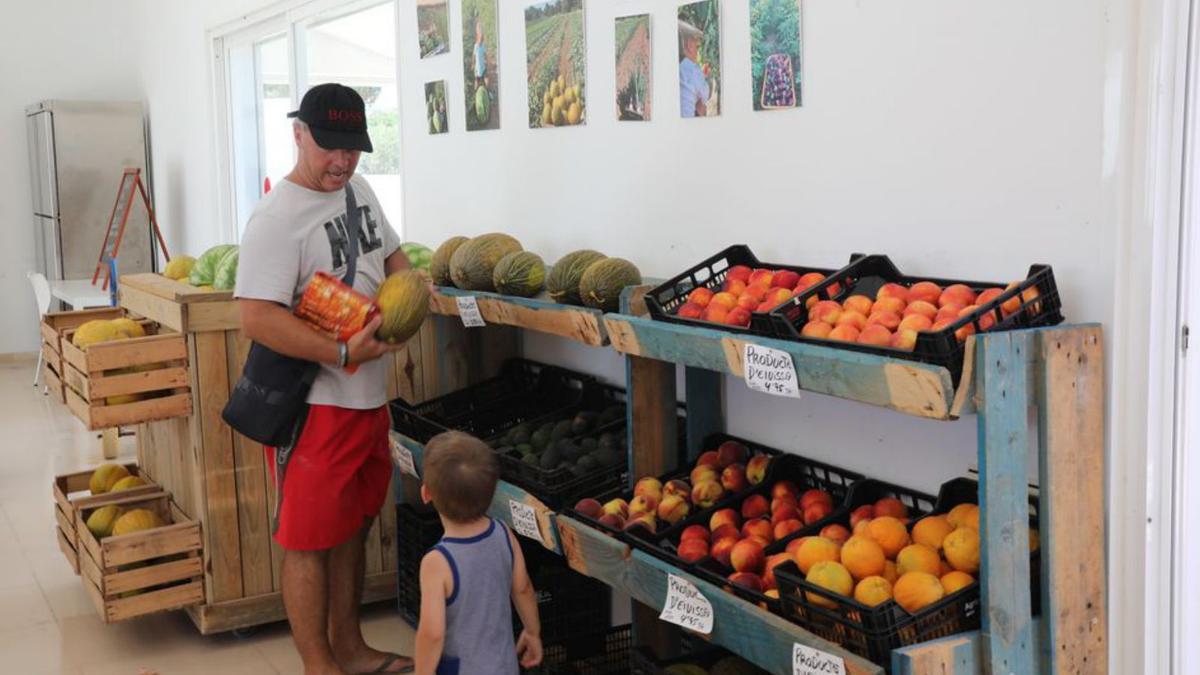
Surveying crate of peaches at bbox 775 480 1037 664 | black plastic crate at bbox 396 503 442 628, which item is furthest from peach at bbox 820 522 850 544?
black plastic crate at bbox 396 503 442 628

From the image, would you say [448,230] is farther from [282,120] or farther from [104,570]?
[282,120]

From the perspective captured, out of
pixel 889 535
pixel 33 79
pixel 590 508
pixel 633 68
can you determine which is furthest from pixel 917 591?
pixel 33 79

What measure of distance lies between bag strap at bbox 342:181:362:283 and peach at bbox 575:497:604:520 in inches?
35.0

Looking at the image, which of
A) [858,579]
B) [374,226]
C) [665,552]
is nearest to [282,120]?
[374,226]

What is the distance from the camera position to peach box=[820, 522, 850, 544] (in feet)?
8.14

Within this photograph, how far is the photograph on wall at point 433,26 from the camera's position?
15.1 ft

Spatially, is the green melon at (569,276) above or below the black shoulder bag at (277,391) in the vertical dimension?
above

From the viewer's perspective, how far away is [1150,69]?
2.12m

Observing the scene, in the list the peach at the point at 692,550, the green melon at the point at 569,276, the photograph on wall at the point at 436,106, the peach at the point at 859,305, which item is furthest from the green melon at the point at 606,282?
the photograph on wall at the point at 436,106

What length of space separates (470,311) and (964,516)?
5.82 ft

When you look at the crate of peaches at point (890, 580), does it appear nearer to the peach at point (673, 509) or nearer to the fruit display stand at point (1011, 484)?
the fruit display stand at point (1011, 484)

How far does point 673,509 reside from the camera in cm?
287

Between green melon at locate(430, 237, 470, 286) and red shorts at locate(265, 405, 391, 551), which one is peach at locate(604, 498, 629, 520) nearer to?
red shorts at locate(265, 405, 391, 551)

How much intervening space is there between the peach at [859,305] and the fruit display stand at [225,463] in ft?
6.90
